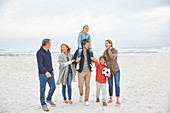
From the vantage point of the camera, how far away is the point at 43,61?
414cm

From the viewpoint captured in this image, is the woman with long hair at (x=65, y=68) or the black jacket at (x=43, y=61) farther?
the woman with long hair at (x=65, y=68)

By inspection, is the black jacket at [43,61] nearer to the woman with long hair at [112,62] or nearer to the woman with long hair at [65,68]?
the woman with long hair at [65,68]

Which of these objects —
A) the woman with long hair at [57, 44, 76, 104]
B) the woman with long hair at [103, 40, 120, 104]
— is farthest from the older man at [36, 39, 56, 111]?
the woman with long hair at [103, 40, 120, 104]

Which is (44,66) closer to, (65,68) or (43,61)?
(43,61)

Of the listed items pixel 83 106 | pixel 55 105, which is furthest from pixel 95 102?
pixel 55 105

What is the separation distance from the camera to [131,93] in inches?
239

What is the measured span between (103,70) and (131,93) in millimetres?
2364

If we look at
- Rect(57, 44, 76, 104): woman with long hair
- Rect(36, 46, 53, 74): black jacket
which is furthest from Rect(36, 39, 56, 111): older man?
Rect(57, 44, 76, 104): woman with long hair

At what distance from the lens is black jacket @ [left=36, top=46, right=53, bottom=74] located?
400cm

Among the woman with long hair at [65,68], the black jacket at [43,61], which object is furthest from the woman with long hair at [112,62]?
the black jacket at [43,61]

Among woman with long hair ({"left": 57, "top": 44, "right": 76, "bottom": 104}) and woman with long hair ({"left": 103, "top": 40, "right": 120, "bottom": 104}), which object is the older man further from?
woman with long hair ({"left": 103, "top": 40, "right": 120, "bottom": 104})

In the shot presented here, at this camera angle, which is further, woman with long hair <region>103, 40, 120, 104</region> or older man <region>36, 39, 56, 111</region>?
woman with long hair <region>103, 40, 120, 104</region>

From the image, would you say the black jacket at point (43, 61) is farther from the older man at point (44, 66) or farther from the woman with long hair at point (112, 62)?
the woman with long hair at point (112, 62)

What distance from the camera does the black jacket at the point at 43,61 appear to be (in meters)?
4.00
